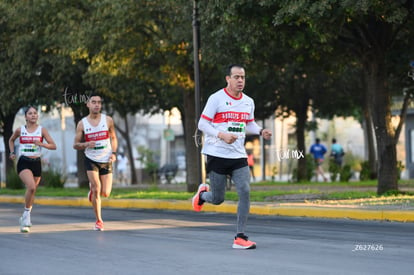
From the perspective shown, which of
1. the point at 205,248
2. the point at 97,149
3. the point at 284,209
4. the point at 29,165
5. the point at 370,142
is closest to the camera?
the point at 205,248

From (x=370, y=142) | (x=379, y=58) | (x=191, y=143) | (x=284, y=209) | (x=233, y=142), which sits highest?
(x=379, y=58)

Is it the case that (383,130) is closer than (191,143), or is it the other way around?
(383,130)

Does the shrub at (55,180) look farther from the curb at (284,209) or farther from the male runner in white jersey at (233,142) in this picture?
the male runner in white jersey at (233,142)

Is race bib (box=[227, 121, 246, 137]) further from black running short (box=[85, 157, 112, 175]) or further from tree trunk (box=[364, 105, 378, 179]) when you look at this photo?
tree trunk (box=[364, 105, 378, 179])

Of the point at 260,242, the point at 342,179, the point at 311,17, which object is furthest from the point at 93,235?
the point at 342,179

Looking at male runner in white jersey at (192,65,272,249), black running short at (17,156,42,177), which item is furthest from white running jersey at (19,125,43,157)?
male runner in white jersey at (192,65,272,249)

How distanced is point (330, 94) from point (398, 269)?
26.1 meters

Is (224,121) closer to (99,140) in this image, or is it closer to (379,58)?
(99,140)

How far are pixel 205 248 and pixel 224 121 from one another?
4.81 ft

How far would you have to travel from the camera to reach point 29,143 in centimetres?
1370

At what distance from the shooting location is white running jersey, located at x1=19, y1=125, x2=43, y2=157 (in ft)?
44.7

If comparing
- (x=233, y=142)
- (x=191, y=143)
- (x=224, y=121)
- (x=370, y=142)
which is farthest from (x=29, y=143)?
(x=370, y=142)

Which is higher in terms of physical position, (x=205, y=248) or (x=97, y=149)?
(x=97, y=149)

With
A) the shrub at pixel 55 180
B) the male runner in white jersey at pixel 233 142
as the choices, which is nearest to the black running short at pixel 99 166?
the male runner in white jersey at pixel 233 142
